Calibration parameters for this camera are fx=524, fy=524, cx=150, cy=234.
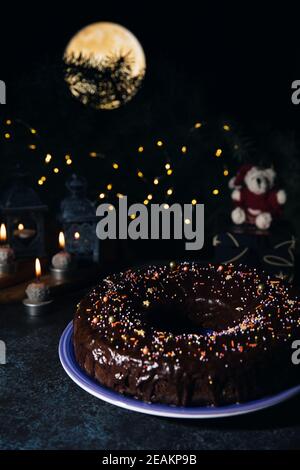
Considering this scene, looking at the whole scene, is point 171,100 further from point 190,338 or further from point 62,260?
point 190,338

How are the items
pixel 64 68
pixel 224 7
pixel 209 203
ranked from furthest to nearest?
pixel 224 7 → pixel 209 203 → pixel 64 68

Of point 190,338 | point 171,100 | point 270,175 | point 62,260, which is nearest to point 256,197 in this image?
point 270,175

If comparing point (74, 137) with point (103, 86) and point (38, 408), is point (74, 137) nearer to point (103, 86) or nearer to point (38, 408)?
point (103, 86)

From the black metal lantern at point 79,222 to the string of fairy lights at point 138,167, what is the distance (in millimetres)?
396

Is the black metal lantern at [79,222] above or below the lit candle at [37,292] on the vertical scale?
above

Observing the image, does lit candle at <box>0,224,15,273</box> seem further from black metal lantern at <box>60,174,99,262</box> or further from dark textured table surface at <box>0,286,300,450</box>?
dark textured table surface at <box>0,286,300,450</box>

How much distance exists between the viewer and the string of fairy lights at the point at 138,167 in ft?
9.63

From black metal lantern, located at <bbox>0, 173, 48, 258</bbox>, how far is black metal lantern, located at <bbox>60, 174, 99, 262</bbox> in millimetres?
138

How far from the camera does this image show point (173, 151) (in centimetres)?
326
